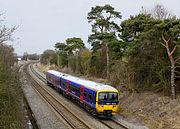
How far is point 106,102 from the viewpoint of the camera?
1008 inches

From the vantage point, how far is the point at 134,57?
29266 millimetres

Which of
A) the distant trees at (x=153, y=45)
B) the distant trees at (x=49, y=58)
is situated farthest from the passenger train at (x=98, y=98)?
the distant trees at (x=49, y=58)

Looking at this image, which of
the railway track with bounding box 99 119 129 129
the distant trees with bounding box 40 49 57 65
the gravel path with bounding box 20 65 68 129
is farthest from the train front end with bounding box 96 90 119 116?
the distant trees with bounding box 40 49 57 65

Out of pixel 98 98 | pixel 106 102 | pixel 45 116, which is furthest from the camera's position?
pixel 45 116

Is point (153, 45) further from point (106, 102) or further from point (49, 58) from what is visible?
point (49, 58)

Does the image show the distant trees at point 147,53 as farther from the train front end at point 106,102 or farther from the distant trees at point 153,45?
the train front end at point 106,102

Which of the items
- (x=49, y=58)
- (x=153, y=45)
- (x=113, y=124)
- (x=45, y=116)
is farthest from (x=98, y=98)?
(x=49, y=58)

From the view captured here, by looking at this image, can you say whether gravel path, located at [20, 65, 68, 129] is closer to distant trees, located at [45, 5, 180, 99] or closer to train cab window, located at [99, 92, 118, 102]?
train cab window, located at [99, 92, 118, 102]

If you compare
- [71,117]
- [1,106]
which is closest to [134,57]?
[71,117]

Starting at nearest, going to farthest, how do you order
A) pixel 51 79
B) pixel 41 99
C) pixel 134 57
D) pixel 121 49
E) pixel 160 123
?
1. pixel 160 123
2. pixel 134 57
3. pixel 121 49
4. pixel 41 99
5. pixel 51 79

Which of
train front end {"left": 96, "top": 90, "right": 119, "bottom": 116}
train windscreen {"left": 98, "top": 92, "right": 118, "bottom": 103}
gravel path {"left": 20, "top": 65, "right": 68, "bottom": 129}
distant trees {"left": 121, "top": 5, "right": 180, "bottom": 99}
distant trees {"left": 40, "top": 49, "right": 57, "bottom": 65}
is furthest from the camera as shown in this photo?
distant trees {"left": 40, "top": 49, "right": 57, "bottom": 65}

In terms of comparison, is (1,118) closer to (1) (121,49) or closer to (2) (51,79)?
(1) (121,49)

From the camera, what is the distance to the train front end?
83.0ft

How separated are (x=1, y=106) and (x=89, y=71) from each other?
39.7 m
